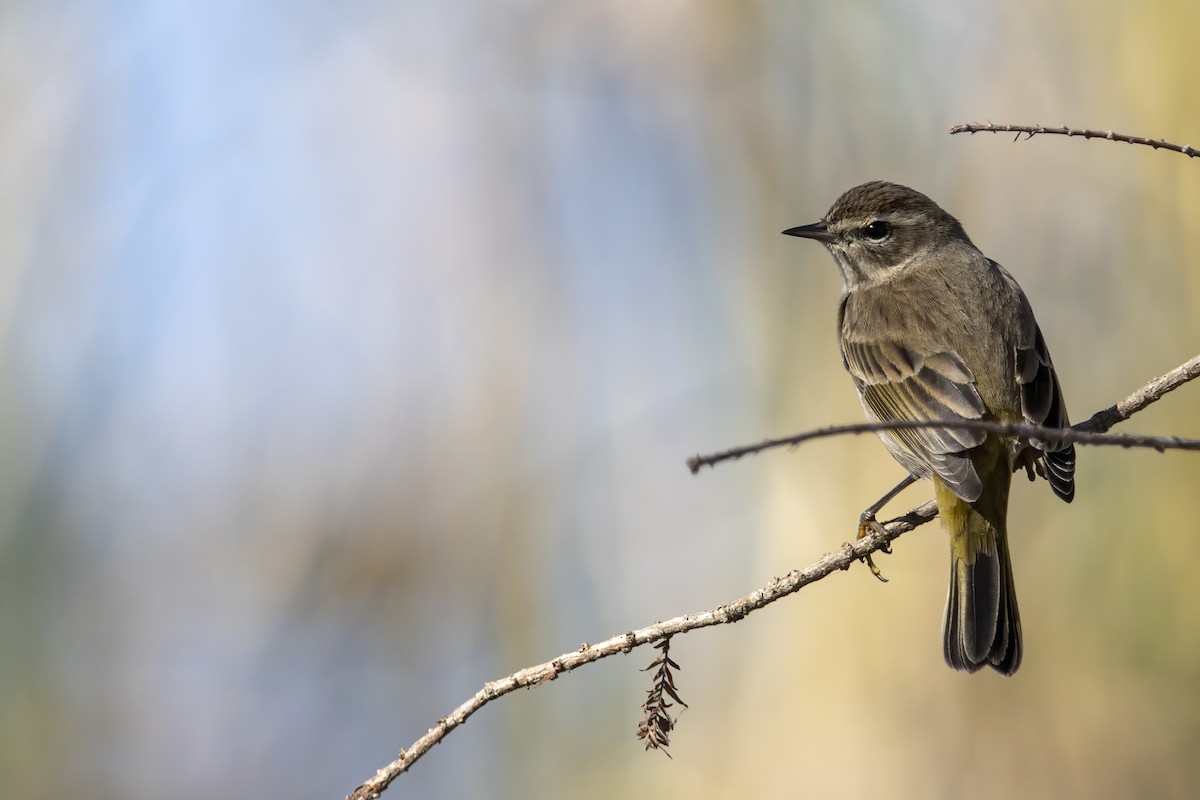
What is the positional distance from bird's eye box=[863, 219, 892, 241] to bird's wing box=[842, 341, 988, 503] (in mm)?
443

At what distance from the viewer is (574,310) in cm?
491

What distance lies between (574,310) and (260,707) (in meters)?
2.10

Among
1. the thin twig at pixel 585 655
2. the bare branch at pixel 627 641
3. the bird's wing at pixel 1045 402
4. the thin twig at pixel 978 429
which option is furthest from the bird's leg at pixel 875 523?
the thin twig at pixel 978 429

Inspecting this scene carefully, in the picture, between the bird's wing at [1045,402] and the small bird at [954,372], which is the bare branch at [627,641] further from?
the bird's wing at [1045,402]

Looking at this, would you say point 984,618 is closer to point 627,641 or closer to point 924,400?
point 924,400

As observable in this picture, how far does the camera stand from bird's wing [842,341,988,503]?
310 centimetres

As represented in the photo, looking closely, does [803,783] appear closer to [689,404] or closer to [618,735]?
[618,735]

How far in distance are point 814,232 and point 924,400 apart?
3.01 feet

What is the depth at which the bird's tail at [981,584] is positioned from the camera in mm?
3219

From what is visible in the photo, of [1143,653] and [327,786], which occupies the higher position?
[327,786]

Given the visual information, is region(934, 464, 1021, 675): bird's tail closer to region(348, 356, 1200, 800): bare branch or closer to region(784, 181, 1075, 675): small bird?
region(784, 181, 1075, 675): small bird

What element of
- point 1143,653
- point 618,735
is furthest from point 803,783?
point 1143,653

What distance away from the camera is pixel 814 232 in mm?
4250

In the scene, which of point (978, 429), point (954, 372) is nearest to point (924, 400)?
point (954, 372)
